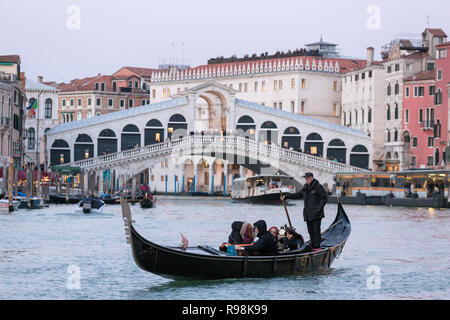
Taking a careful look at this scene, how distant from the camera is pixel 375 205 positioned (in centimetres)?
4259

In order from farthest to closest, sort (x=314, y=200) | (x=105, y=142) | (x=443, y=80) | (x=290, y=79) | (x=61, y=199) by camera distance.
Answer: (x=290, y=79), (x=105, y=142), (x=443, y=80), (x=61, y=199), (x=314, y=200)

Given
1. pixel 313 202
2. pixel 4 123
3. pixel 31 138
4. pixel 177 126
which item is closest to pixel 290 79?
pixel 177 126

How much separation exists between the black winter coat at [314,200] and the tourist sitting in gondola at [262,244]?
0.81 metres

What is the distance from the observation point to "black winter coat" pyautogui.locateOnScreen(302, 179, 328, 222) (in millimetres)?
15016

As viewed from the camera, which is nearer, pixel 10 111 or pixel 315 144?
pixel 10 111

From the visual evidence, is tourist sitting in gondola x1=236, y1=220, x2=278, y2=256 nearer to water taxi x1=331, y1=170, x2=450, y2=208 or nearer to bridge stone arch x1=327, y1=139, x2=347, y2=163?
water taxi x1=331, y1=170, x2=450, y2=208

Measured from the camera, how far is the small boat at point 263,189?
1662 inches

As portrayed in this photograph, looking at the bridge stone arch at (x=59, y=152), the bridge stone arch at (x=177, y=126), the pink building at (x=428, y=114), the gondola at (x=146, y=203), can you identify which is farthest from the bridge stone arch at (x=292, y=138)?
the gondola at (x=146, y=203)

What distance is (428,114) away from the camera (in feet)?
161

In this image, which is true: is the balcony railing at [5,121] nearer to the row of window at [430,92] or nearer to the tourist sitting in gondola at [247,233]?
the row of window at [430,92]

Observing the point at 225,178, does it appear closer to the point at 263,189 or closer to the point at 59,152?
the point at 59,152

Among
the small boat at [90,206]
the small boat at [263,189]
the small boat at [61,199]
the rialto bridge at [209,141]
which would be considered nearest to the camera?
the small boat at [90,206]

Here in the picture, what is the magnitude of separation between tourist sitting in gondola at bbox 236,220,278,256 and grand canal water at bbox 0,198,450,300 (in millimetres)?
415

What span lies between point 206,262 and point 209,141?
34.7 meters
